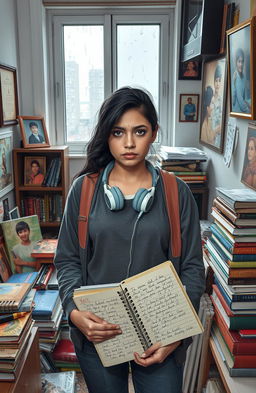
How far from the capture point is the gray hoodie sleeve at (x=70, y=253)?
1.00 metres

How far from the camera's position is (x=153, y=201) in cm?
99

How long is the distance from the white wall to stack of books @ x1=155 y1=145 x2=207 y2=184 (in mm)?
961

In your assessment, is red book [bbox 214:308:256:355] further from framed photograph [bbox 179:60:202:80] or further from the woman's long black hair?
framed photograph [bbox 179:60:202:80]

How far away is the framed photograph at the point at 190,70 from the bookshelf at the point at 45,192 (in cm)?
92

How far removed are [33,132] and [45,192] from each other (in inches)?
16.4

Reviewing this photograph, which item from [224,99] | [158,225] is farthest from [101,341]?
[224,99]

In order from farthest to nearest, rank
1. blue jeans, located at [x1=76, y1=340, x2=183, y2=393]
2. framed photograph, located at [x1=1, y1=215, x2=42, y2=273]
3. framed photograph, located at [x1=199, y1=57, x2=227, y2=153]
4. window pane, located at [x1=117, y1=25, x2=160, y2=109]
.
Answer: window pane, located at [x1=117, y1=25, x2=160, y2=109] → framed photograph, located at [x1=1, y1=215, x2=42, y2=273] → framed photograph, located at [x1=199, y1=57, x2=227, y2=153] → blue jeans, located at [x1=76, y1=340, x2=183, y2=393]

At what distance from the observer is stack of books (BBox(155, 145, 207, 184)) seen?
6.85ft

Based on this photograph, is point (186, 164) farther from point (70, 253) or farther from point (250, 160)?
point (70, 253)

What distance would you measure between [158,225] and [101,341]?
1.12 ft

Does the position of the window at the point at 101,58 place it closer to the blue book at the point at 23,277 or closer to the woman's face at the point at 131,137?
the blue book at the point at 23,277

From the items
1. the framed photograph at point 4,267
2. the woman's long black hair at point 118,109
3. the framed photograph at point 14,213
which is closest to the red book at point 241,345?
the woman's long black hair at point 118,109

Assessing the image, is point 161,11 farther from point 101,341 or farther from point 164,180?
point 101,341

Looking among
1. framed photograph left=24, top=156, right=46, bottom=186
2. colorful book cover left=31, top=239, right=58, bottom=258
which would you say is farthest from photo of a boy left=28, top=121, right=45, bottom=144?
colorful book cover left=31, top=239, right=58, bottom=258
